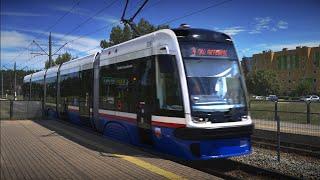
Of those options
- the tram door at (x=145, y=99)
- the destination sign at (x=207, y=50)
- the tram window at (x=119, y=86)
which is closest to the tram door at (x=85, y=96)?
the tram window at (x=119, y=86)

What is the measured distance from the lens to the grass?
1712cm

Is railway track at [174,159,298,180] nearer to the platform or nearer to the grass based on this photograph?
the platform

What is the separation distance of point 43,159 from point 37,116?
45.1 feet

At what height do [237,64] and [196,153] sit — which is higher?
[237,64]

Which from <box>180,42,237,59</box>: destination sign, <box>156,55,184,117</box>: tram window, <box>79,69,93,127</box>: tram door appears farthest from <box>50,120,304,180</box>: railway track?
<box>79,69,93,127</box>: tram door

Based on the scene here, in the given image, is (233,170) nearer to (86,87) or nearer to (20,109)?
(86,87)

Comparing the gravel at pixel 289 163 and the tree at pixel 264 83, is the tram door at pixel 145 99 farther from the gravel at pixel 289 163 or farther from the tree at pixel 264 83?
the tree at pixel 264 83

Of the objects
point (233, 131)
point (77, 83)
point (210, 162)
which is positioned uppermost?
point (77, 83)

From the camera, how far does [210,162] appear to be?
10.9 m

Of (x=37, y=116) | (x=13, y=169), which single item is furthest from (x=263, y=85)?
(x=13, y=169)

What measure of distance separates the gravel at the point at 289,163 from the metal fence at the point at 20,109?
13.3 metres

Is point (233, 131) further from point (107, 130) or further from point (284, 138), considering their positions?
point (284, 138)

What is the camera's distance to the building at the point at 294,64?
57.5 m

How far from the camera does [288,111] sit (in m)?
18.3
